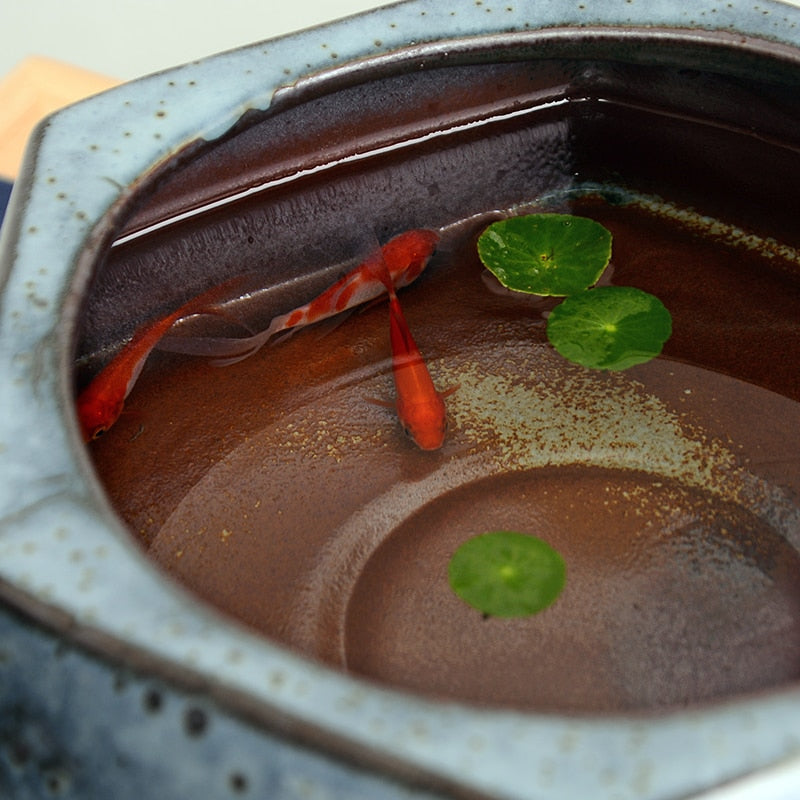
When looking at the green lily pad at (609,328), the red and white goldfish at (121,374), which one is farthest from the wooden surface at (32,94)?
the green lily pad at (609,328)

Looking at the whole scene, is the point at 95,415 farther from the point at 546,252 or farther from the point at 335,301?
the point at 546,252

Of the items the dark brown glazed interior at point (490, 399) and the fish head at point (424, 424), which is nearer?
the dark brown glazed interior at point (490, 399)

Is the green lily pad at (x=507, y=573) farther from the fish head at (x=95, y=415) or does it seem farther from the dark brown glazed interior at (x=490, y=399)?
the fish head at (x=95, y=415)

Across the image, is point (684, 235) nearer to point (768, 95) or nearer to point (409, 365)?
point (768, 95)

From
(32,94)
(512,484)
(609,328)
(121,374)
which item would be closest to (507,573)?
(512,484)

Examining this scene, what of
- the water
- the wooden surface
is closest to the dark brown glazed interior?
the water

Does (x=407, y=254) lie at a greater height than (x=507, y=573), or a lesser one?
greater

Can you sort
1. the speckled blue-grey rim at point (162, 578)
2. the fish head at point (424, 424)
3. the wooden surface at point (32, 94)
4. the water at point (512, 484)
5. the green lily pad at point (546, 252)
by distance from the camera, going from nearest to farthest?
1. the speckled blue-grey rim at point (162, 578)
2. the water at point (512, 484)
3. the fish head at point (424, 424)
4. the green lily pad at point (546, 252)
5. the wooden surface at point (32, 94)
